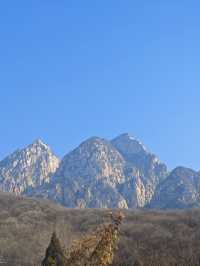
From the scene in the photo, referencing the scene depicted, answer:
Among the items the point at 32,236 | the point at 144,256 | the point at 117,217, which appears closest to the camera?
the point at 117,217

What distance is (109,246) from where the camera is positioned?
16.1 metres

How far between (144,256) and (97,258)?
6050 inches

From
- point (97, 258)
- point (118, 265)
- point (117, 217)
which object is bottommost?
point (97, 258)

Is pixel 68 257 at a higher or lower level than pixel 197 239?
lower

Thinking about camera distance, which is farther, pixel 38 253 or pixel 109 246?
pixel 38 253

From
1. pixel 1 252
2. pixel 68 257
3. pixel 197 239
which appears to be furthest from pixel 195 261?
pixel 68 257

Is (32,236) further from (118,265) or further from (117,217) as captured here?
(117,217)

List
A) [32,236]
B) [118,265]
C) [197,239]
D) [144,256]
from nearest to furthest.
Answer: [118,265]
[144,256]
[197,239]
[32,236]

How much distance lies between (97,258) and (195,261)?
470 feet

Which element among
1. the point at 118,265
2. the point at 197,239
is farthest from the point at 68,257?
the point at 197,239

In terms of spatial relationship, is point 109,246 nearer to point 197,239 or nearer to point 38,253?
point 38,253

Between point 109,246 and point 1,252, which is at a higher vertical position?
point 1,252

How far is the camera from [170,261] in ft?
504

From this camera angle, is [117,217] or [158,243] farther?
[158,243]
